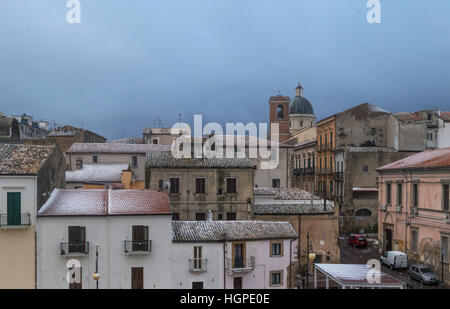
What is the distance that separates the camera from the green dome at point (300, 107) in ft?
276

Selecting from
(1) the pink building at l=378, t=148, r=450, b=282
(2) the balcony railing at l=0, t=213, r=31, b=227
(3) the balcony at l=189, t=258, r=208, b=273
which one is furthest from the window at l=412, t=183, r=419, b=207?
(2) the balcony railing at l=0, t=213, r=31, b=227

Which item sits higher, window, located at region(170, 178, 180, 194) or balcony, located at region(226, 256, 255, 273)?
window, located at region(170, 178, 180, 194)

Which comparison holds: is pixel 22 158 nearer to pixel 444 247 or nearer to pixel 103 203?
pixel 103 203

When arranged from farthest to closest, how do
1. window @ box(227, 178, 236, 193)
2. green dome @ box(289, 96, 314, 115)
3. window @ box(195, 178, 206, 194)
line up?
1. green dome @ box(289, 96, 314, 115)
2. window @ box(227, 178, 236, 193)
3. window @ box(195, 178, 206, 194)

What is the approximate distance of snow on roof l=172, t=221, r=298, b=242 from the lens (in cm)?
2181

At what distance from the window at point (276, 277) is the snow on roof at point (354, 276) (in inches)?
155

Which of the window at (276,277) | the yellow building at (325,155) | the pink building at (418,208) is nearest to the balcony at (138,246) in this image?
the window at (276,277)

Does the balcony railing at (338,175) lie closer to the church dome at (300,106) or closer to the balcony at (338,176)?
the balcony at (338,176)

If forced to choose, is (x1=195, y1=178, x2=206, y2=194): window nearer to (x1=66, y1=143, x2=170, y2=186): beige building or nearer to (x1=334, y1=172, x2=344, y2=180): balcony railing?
(x1=334, y1=172, x2=344, y2=180): balcony railing

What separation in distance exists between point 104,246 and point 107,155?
27.0 m

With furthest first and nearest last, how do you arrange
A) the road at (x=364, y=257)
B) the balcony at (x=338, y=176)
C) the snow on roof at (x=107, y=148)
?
1. the snow on roof at (x=107, y=148)
2. the balcony at (x=338, y=176)
3. the road at (x=364, y=257)

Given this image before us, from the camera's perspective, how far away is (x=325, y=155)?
4741cm

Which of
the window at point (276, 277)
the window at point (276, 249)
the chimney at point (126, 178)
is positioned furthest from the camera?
the chimney at point (126, 178)
